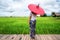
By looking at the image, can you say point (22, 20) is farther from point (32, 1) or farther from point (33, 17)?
point (33, 17)

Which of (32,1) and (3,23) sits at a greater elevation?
(32,1)

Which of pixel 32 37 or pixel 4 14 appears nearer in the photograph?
pixel 32 37

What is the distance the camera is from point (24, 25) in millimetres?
5797

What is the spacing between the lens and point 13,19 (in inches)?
233

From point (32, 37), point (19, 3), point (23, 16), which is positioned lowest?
point (32, 37)

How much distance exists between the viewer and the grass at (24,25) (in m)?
5.73

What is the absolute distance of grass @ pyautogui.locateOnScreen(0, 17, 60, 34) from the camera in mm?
5727

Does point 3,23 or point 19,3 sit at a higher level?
point 19,3

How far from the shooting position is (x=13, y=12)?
5.76 m

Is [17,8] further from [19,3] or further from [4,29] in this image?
[4,29]

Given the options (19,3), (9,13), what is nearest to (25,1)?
(19,3)

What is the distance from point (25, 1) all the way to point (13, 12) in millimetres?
468

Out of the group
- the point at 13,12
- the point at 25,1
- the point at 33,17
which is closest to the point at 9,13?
the point at 13,12

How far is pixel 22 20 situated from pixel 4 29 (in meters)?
0.56
